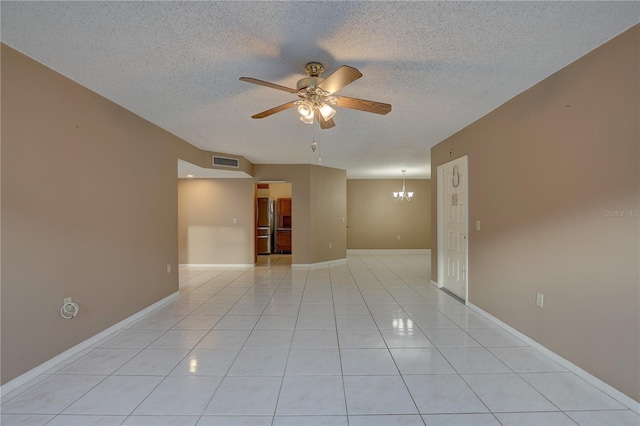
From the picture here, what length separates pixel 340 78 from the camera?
1897 mm

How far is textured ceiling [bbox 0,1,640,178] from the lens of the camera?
5.38 feet

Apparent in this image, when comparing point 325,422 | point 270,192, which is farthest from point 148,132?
point 270,192

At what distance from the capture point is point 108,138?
2922 millimetres

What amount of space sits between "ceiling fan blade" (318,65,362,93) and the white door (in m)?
2.61

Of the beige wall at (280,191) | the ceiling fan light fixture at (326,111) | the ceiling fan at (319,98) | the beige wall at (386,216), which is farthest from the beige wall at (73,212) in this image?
the beige wall at (386,216)

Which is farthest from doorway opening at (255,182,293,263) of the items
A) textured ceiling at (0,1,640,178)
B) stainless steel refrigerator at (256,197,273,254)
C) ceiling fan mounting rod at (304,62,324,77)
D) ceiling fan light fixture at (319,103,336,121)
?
ceiling fan mounting rod at (304,62,324,77)

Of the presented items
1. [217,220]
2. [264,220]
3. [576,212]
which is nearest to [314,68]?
[576,212]

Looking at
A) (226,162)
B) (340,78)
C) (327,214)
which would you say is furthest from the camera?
(327,214)

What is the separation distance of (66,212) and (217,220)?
4263 millimetres

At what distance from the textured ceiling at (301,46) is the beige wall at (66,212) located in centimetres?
28

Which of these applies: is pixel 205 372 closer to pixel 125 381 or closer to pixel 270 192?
pixel 125 381

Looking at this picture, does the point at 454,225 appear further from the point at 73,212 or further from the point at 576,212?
the point at 73,212

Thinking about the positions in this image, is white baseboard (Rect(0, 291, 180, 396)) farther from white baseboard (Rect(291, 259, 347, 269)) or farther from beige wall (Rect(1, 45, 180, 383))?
white baseboard (Rect(291, 259, 347, 269))

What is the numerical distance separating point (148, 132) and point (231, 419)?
3.38 m
